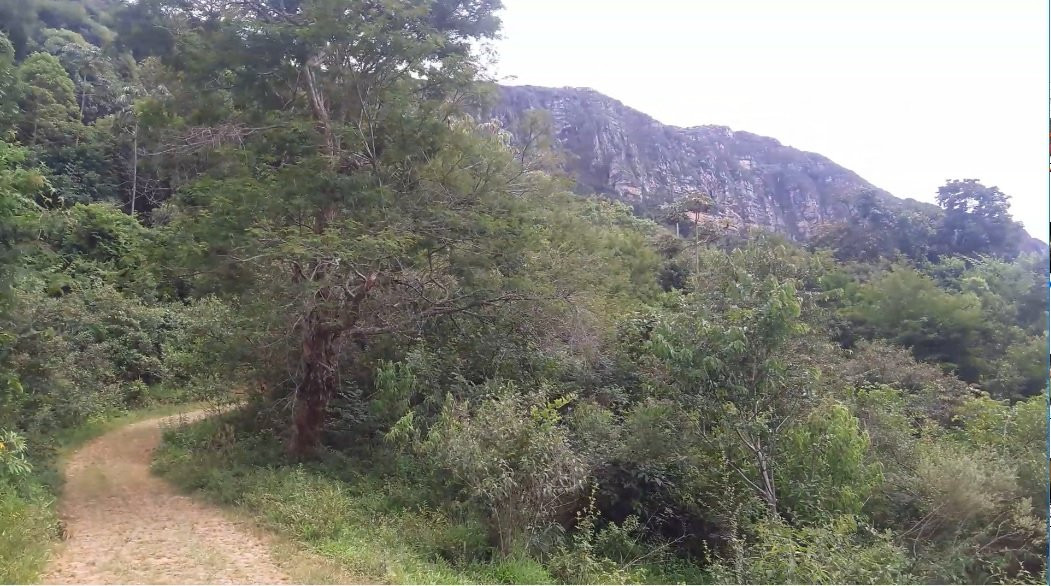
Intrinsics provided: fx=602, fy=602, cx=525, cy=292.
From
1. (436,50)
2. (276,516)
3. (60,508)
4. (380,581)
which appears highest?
(436,50)

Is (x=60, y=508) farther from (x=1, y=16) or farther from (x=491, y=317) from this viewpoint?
(x=1, y=16)

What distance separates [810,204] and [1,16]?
55.3 meters

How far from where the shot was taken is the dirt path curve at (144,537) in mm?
4957

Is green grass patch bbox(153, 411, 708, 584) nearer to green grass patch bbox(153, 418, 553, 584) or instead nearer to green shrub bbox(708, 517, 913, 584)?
green grass patch bbox(153, 418, 553, 584)

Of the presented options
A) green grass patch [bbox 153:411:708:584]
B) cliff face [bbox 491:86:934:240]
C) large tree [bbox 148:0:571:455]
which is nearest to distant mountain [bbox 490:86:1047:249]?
cliff face [bbox 491:86:934:240]

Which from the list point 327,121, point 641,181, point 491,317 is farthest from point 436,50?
point 641,181

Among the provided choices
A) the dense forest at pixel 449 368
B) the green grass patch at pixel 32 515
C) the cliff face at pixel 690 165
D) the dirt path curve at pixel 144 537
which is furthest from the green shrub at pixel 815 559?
the cliff face at pixel 690 165

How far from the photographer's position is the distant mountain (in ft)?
162

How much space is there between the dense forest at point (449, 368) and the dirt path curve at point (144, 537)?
331 millimetres

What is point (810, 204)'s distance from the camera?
5325 cm

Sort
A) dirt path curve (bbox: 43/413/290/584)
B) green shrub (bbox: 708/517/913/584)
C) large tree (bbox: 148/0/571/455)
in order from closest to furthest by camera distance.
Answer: green shrub (bbox: 708/517/913/584) < dirt path curve (bbox: 43/413/290/584) < large tree (bbox: 148/0/571/455)

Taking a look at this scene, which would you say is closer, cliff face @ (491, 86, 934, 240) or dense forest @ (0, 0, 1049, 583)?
dense forest @ (0, 0, 1049, 583)

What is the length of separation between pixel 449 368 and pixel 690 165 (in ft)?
164

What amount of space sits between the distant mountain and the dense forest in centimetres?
3847
